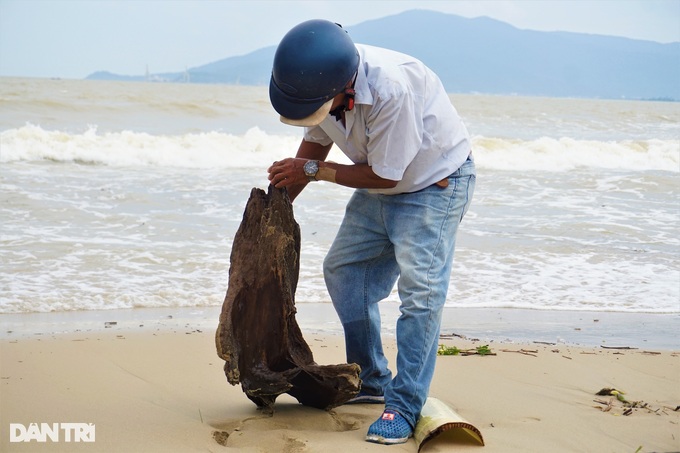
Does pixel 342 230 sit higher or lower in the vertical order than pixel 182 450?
higher

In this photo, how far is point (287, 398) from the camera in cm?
386

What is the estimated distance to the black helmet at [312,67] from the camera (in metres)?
2.88

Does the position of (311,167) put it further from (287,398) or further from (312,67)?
(287,398)

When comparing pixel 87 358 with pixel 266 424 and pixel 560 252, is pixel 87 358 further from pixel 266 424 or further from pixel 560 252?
pixel 560 252

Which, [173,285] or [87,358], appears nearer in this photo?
[87,358]

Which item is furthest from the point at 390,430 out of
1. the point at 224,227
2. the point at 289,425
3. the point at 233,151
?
the point at 233,151

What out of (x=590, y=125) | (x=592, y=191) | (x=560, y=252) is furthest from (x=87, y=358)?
(x=590, y=125)

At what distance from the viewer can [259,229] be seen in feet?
11.3

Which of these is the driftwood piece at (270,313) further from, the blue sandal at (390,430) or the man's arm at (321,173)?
the blue sandal at (390,430)

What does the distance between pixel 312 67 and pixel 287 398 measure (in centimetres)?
173

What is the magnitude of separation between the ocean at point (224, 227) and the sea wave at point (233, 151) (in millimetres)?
67

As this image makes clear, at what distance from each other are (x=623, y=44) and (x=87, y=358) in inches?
7567

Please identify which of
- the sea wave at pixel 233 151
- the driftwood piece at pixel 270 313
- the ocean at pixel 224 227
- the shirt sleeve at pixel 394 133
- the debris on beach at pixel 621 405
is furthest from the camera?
the sea wave at pixel 233 151
